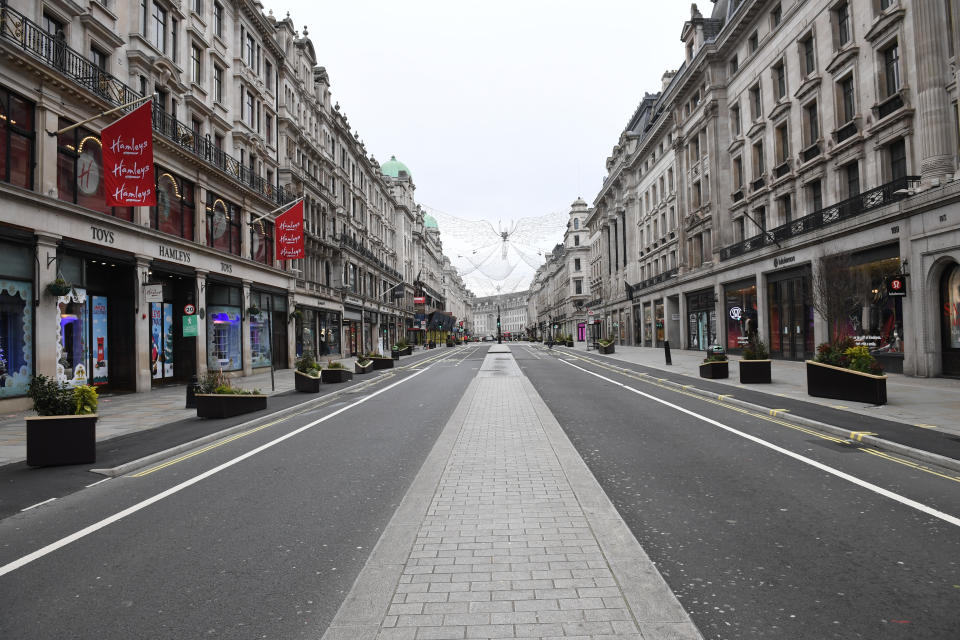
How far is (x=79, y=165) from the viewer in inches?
671

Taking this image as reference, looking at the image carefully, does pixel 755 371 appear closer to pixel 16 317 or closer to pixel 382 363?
pixel 382 363

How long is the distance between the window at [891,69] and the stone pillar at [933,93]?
1.61 m

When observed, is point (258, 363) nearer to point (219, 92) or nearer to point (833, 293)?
point (219, 92)

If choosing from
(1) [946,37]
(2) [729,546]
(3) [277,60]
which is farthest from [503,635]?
(3) [277,60]

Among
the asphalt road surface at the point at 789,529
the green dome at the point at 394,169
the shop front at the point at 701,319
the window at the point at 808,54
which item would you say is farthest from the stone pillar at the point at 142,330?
the green dome at the point at 394,169

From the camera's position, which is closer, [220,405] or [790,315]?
[220,405]

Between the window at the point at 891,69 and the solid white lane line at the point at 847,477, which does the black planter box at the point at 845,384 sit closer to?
the solid white lane line at the point at 847,477

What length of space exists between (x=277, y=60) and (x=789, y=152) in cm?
3237

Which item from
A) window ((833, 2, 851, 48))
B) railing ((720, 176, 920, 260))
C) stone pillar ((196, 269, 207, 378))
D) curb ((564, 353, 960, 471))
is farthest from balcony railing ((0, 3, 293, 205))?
window ((833, 2, 851, 48))

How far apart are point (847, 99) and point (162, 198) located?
31167mm

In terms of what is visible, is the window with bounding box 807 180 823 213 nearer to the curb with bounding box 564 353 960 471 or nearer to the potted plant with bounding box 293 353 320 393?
the curb with bounding box 564 353 960 471

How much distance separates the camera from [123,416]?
13.2m

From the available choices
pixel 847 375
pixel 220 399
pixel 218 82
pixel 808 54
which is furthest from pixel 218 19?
pixel 847 375

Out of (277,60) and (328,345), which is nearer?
(277,60)
